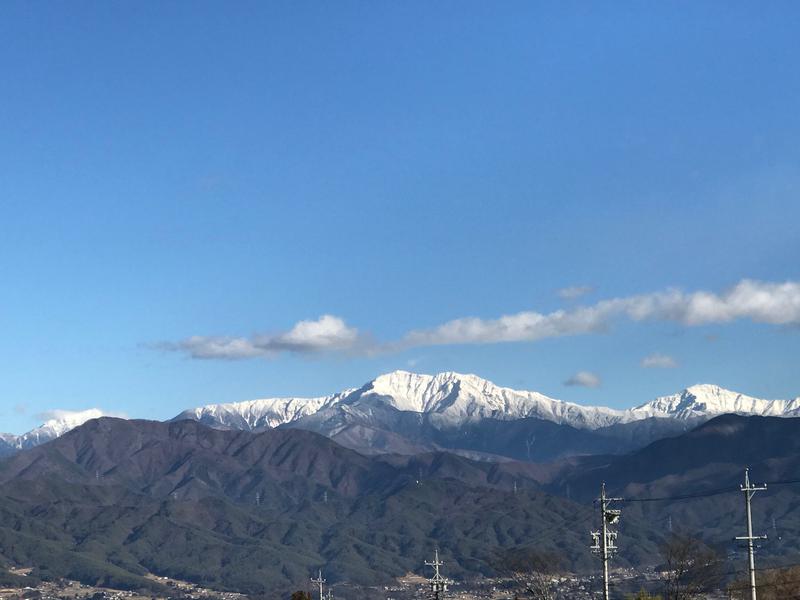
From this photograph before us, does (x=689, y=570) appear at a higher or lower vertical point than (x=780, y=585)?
higher

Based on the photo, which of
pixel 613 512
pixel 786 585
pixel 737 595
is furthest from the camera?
pixel 737 595

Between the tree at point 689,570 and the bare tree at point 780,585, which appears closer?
the bare tree at point 780,585

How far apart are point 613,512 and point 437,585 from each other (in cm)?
3656

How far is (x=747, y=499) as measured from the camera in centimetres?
10006

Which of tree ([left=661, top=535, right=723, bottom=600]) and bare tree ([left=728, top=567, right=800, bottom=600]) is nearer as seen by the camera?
bare tree ([left=728, top=567, right=800, bottom=600])

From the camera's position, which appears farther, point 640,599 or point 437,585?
point 640,599

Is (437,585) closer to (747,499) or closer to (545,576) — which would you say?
(747,499)

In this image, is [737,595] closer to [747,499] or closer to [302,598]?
[302,598]

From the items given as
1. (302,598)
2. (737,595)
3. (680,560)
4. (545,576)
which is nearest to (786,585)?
(680,560)

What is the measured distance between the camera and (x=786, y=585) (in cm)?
15625

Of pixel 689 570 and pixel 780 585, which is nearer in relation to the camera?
pixel 780 585

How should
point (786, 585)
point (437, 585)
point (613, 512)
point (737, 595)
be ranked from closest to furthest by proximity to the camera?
point (613, 512) → point (437, 585) → point (786, 585) → point (737, 595)

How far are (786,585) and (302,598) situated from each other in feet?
188

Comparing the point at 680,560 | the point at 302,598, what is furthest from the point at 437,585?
the point at 680,560
